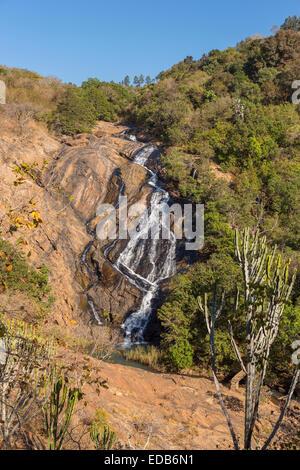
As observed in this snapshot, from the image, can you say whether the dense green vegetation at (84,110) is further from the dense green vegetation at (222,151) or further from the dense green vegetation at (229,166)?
the dense green vegetation at (229,166)

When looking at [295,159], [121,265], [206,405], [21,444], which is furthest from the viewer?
[295,159]

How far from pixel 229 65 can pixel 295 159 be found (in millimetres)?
23660

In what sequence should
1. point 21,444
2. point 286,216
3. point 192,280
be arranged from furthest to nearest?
point 286,216, point 192,280, point 21,444

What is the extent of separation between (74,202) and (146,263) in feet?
26.4

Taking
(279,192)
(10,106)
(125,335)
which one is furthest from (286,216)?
(10,106)

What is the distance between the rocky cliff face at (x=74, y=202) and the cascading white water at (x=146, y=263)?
0.59m

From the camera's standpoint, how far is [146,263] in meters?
18.6

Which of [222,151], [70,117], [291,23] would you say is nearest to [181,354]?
[222,151]

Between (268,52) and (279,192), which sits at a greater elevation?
(268,52)

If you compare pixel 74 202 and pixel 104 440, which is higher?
pixel 74 202

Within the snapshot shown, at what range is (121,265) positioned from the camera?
18609mm

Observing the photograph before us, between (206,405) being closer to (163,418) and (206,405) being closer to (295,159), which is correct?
(163,418)

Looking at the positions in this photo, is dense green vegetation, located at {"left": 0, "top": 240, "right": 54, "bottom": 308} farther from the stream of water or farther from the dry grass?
the dry grass

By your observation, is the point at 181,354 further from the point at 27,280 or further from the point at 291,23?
the point at 291,23
